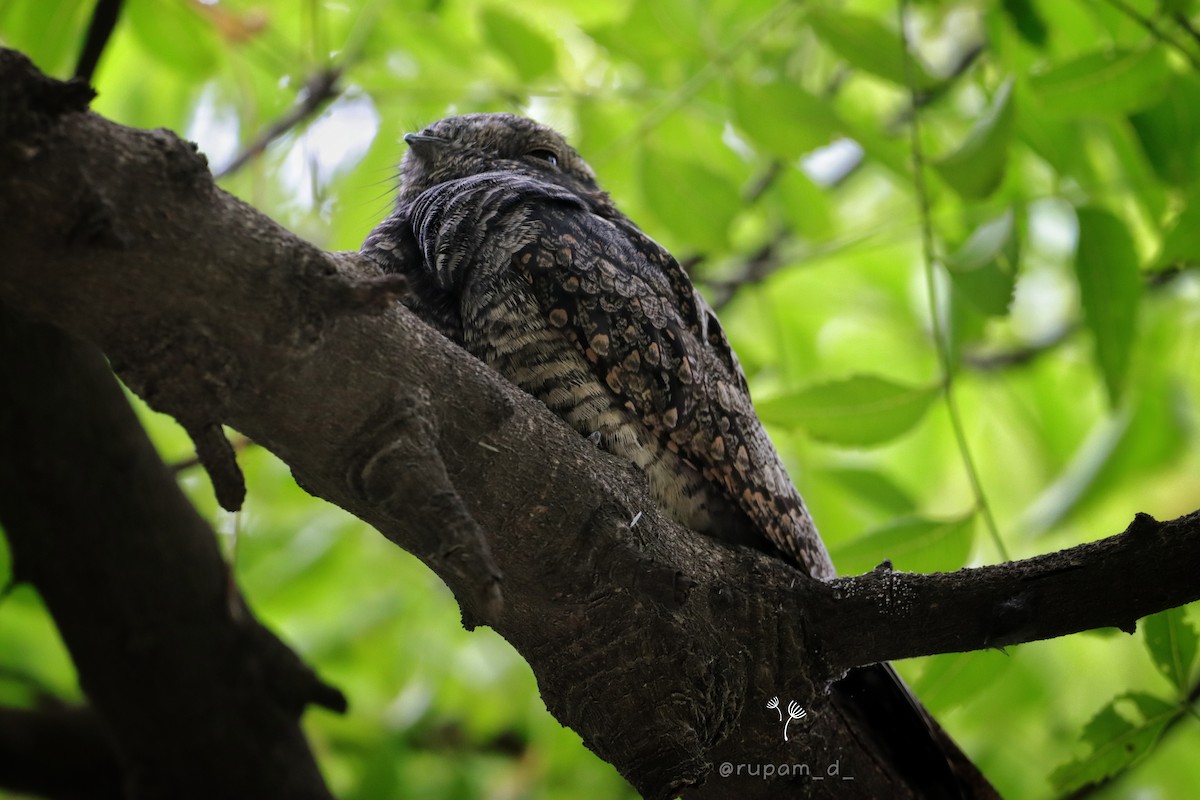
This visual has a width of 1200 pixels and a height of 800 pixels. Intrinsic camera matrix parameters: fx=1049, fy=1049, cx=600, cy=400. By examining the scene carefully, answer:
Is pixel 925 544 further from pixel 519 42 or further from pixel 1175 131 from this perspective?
pixel 519 42

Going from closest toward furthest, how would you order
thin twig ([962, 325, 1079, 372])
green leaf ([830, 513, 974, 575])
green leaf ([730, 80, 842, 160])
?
1. green leaf ([830, 513, 974, 575])
2. green leaf ([730, 80, 842, 160])
3. thin twig ([962, 325, 1079, 372])

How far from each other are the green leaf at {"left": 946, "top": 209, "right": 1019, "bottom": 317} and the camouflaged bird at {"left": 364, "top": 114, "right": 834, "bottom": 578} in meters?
0.52

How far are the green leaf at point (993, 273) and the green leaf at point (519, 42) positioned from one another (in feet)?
3.87

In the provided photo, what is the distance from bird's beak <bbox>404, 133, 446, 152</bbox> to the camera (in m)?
2.66

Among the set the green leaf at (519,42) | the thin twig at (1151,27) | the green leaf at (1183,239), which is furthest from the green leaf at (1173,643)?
the green leaf at (519,42)

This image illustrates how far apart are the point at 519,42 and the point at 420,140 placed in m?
0.36

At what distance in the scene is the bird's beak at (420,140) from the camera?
105 inches

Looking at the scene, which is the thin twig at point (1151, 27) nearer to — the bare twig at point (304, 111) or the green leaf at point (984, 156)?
the green leaf at point (984, 156)

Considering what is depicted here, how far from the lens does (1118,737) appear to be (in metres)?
1.86

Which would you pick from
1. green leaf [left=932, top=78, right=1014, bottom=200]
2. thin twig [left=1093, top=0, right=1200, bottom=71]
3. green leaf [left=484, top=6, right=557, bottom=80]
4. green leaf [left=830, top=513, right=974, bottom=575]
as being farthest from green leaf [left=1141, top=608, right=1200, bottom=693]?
green leaf [left=484, top=6, right=557, bottom=80]

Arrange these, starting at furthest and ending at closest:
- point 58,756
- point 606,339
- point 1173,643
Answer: point 58,756 < point 606,339 < point 1173,643

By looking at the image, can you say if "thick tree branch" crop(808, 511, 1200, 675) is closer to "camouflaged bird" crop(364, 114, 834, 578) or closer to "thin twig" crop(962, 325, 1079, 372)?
"camouflaged bird" crop(364, 114, 834, 578)

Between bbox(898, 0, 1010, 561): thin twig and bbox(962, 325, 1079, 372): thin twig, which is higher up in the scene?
bbox(962, 325, 1079, 372): thin twig

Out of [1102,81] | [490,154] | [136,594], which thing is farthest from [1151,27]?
[136,594]
